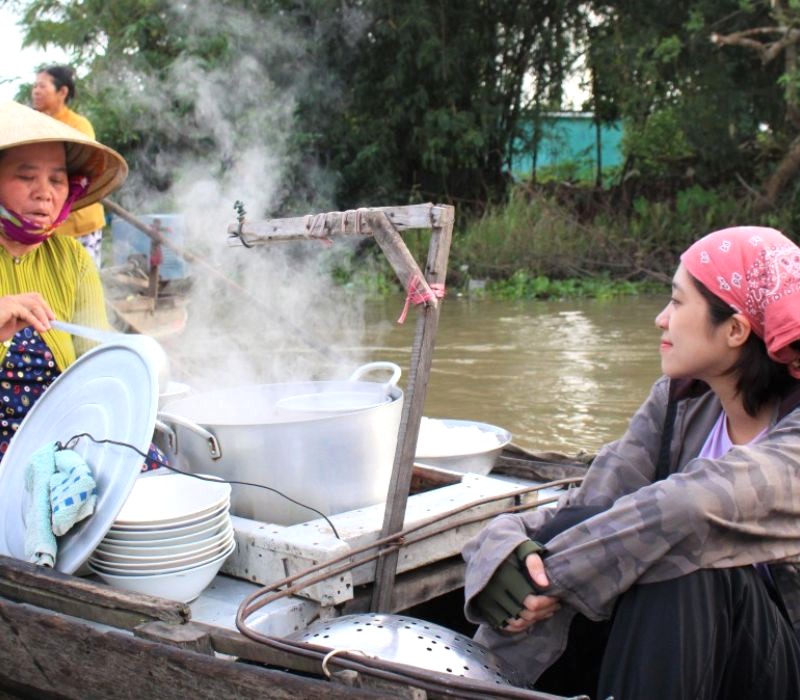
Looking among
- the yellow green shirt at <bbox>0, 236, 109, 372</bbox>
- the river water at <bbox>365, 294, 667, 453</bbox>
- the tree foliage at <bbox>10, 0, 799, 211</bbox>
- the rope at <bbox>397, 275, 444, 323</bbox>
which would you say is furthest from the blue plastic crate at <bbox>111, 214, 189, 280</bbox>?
the rope at <bbox>397, 275, 444, 323</bbox>

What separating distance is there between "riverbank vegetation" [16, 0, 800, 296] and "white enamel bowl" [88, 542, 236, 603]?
10.1 metres

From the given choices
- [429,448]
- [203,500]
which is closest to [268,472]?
[203,500]

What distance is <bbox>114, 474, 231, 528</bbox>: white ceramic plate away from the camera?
2.28 metres

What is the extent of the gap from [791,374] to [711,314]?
18 cm

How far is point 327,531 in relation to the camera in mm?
2221

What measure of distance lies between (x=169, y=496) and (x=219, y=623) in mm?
401

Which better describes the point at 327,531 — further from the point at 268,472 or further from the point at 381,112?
the point at 381,112

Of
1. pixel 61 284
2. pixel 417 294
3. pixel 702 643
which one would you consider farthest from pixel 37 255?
pixel 702 643

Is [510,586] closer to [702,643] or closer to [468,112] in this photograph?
[702,643]

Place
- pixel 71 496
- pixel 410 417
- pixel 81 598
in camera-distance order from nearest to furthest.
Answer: pixel 81 598, pixel 71 496, pixel 410 417

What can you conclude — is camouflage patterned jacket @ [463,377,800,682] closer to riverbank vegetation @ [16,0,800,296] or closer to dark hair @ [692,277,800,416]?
dark hair @ [692,277,800,416]

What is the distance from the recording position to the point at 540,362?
→ 27.9 feet

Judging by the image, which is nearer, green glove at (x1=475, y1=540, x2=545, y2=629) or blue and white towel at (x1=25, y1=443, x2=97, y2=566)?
green glove at (x1=475, y1=540, x2=545, y2=629)

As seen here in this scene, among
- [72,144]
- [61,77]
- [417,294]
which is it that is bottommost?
[417,294]
